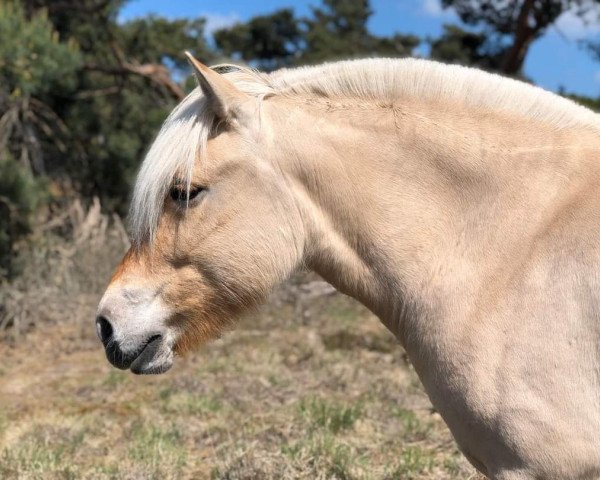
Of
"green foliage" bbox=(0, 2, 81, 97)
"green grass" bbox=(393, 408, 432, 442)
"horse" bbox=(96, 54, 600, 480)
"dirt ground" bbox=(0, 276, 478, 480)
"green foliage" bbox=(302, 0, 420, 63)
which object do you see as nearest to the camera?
"horse" bbox=(96, 54, 600, 480)

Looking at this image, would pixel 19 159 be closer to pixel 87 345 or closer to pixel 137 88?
pixel 137 88

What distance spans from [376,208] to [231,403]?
136 inches

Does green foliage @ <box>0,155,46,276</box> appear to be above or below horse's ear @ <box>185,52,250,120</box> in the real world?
below

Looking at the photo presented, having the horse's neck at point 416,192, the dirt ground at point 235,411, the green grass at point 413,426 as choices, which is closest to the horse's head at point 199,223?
the horse's neck at point 416,192

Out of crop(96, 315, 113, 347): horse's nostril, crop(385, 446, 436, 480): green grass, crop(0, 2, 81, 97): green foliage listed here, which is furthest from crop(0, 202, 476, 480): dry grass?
crop(0, 2, 81, 97): green foliage

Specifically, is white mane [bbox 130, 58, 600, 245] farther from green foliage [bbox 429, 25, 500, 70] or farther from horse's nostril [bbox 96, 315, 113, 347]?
green foliage [bbox 429, 25, 500, 70]

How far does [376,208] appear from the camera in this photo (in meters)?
2.35

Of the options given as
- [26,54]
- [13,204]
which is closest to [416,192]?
[26,54]

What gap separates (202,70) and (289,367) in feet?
15.9

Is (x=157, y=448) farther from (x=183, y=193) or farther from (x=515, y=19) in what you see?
(x=515, y=19)

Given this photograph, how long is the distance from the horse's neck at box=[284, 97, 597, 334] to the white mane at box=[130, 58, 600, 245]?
7cm

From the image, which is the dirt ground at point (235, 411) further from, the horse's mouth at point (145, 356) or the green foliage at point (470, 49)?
the green foliage at point (470, 49)

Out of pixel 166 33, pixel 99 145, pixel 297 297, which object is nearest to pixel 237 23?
pixel 166 33

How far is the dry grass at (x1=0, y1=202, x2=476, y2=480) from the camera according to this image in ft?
12.6
